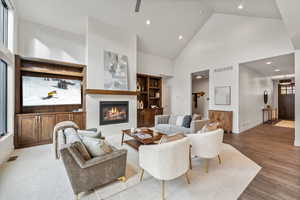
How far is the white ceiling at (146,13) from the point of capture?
12.5 ft

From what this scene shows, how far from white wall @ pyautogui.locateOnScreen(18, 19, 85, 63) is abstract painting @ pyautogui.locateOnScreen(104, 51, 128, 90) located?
96 cm

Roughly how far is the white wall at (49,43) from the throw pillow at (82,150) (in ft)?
12.5

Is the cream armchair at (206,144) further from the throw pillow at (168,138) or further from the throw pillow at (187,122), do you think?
the throw pillow at (187,122)

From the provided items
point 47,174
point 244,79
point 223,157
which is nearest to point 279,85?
point 244,79

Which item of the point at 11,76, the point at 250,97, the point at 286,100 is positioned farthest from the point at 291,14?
the point at 286,100

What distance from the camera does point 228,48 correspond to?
17.7 ft

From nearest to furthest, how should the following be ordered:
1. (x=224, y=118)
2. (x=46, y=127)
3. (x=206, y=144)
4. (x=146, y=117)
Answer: (x=206, y=144) → (x=46, y=127) → (x=224, y=118) → (x=146, y=117)

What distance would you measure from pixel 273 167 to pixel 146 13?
224 inches

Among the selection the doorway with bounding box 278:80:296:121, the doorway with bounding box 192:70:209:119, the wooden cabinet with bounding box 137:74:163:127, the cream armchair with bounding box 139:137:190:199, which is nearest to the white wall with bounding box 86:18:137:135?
the wooden cabinet with bounding box 137:74:163:127

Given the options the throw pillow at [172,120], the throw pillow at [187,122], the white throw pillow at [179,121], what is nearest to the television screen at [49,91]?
the throw pillow at [172,120]

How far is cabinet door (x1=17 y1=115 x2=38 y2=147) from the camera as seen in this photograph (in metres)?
3.57

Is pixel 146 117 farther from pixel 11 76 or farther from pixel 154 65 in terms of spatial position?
pixel 11 76

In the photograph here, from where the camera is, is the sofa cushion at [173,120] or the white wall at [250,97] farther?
the white wall at [250,97]

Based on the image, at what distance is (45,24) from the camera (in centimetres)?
418
